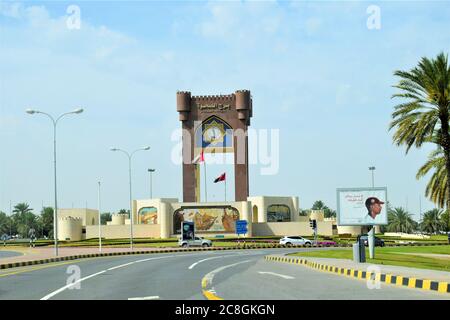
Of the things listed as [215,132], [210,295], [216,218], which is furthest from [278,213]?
[210,295]

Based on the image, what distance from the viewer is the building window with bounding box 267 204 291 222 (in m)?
99.4

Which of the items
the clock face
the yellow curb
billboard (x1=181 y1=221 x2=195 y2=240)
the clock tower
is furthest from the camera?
the clock face

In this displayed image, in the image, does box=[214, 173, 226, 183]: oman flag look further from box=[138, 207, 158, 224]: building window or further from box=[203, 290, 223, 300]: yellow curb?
box=[203, 290, 223, 300]: yellow curb

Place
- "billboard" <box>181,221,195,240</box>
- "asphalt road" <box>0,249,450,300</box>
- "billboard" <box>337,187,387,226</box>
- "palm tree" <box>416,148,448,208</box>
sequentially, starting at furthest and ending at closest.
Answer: "billboard" <box>181,221,195,240</box> < "palm tree" <box>416,148,448,208</box> < "billboard" <box>337,187,387,226</box> < "asphalt road" <box>0,249,450,300</box>

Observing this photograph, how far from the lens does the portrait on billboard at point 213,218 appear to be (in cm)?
9138

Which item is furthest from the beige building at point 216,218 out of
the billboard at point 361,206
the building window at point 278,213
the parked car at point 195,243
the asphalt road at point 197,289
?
the asphalt road at point 197,289

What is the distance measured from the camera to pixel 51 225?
15400 centimetres

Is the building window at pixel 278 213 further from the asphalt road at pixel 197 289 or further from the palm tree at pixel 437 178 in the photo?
the asphalt road at pixel 197 289

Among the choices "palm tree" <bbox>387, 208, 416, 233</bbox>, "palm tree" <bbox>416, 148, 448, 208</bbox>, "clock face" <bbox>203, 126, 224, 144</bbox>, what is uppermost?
"clock face" <bbox>203, 126, 224, 144</bbox>

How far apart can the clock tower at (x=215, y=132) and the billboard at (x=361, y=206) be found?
210 feet

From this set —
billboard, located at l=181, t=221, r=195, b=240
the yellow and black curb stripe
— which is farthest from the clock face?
the yellow and black curb stripe

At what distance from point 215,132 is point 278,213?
15.5 m

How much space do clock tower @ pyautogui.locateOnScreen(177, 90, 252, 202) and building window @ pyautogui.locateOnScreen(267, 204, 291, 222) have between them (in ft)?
15.9
